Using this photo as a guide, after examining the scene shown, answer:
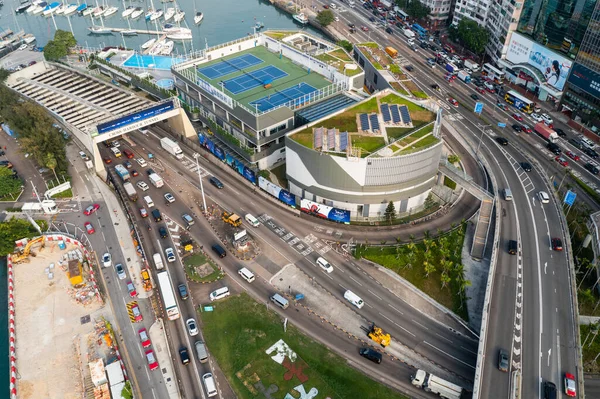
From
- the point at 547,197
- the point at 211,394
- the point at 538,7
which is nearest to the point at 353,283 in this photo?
the point at 211,394

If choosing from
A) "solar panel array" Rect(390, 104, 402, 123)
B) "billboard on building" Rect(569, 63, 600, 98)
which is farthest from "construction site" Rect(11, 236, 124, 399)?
"billboard on building" Rect(569, 63, 600, 98)

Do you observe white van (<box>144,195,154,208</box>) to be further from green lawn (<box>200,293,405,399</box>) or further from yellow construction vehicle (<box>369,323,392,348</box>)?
yellow construction vehicle (<box>369,323,392,348</box>)

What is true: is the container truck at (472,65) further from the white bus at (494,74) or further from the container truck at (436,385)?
the container truck at (436,385)

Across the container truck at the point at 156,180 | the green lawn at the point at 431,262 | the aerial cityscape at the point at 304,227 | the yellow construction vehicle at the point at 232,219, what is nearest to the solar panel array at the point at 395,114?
the aerial cityscape at the point at 304,227

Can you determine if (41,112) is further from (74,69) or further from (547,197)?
(547,197)

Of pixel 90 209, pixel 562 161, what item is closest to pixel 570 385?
pixel 562 161
